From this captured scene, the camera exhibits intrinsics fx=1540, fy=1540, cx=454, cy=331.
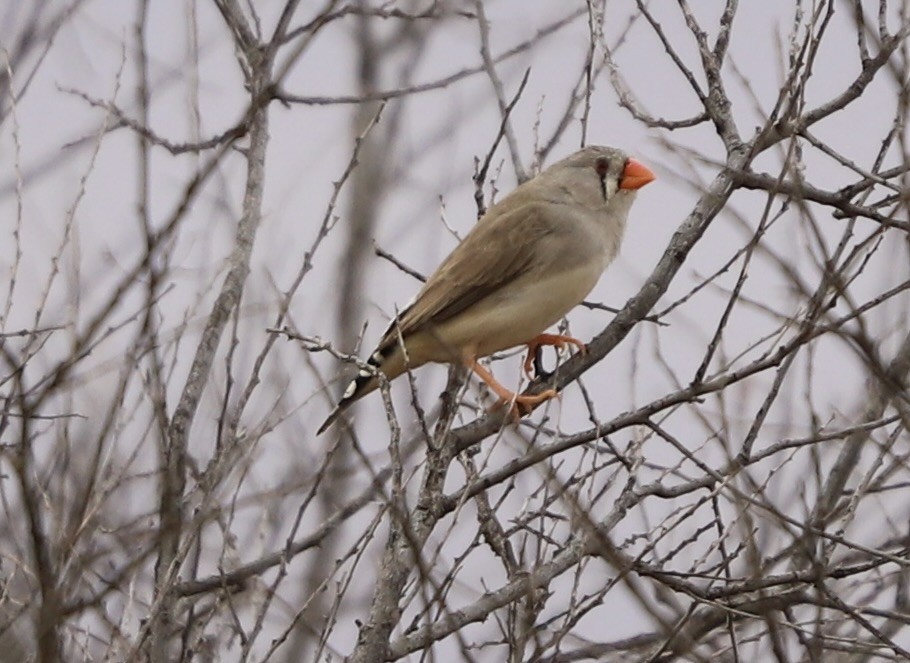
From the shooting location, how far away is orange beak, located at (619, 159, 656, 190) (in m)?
6.04

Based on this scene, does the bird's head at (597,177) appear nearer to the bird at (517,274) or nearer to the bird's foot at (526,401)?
the bird at (517,274)

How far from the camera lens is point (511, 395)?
15.3ft

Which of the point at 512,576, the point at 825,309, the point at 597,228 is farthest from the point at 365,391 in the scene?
the point at 825,309

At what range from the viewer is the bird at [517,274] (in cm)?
545

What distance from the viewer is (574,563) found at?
148 inches

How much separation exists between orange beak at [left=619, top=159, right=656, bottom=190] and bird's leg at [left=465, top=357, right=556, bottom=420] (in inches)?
41.2

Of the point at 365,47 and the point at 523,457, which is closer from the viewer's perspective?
the point at 523,457

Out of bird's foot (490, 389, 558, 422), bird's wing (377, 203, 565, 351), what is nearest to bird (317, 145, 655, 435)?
bird's wing (377, 203, 565, 351)

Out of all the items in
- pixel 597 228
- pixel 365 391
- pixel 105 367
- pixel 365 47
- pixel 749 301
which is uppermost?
pixel 365 47

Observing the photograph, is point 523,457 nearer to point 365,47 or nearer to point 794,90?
point 794,90

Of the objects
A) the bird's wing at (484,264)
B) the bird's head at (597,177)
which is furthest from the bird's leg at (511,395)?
the bird's head at (597,177)

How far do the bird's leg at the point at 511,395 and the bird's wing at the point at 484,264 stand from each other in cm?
28

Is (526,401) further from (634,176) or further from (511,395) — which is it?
(634,176)

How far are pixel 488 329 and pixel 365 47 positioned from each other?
464 centimetres
